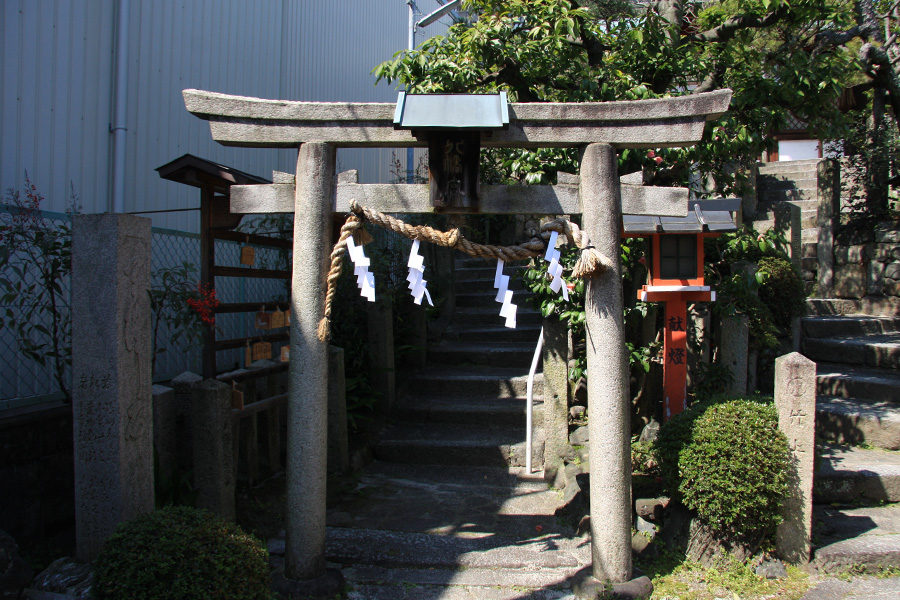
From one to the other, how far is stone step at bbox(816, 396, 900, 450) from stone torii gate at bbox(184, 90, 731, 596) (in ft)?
12.6

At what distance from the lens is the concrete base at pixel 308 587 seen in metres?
3.96

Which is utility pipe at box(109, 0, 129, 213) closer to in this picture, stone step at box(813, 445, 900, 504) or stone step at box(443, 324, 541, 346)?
stone step at box(443, 324, 541, 346)

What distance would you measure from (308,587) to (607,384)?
253 centimetres

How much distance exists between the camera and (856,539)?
4590 mm

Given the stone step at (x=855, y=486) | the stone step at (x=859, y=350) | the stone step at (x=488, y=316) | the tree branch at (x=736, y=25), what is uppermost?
the tree branch at (x=736, y=25)

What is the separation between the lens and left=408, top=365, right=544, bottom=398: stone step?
26.9 feet

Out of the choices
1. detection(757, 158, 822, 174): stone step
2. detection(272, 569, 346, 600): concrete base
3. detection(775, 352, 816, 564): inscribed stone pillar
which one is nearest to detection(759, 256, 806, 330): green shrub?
detection(775, 352, 816, 564): inscribed stone pillar

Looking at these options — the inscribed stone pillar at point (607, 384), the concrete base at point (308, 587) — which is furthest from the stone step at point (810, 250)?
the concrete base at point (308, 587)

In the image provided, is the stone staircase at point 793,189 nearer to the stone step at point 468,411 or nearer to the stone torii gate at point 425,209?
the stone step at point 468,411

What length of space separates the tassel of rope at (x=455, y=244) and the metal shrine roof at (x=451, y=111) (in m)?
0.66

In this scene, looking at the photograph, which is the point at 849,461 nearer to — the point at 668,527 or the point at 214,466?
the point at 668,527

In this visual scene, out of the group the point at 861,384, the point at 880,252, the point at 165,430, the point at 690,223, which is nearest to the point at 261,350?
the point at 165,430

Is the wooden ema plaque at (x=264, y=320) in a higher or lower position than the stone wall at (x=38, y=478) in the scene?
higher

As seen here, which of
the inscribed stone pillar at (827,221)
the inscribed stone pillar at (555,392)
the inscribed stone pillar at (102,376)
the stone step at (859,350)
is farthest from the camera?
the inscribed stone pillar at (827,221)
